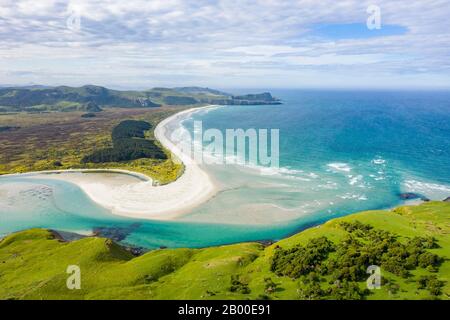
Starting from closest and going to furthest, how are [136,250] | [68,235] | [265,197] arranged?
[136,250] < [68,235] < [265,197]

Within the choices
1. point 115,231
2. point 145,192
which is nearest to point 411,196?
point 145,192

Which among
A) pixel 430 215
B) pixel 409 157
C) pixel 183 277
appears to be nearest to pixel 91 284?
pixel 183 277

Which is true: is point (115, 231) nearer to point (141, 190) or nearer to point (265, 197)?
point (141, 190)

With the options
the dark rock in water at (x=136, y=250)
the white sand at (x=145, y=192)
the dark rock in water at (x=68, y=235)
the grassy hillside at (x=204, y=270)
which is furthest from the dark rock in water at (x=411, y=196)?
the dark rock in water at (x=68, y=235)

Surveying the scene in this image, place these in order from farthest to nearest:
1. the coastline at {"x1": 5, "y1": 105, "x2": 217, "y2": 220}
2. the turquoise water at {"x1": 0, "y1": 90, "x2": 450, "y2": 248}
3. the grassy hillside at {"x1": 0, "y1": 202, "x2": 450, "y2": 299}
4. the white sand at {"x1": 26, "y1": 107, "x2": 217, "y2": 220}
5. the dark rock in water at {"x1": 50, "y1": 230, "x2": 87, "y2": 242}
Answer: the coastline at {"x1": 5, "y1": 105, "x2": 217, "y2": 220} → the white sand at {"x1": 26, "y1": 107, "x2": 217, "y2": 220} → the turquoise water at {"x1": 0, "y1": 90, "x2": 450, "y2": 248} → the dark rock in water at {"x1": 50, "y1": 230, "x2": 87, "y2": 242} → the grassy hillside at {"x1": 0, "y1": 202, "x2": 450, "y2": 299}

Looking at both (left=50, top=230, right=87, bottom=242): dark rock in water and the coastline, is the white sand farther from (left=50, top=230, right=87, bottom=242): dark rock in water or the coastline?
(left=50, top=230, right=87, bottom=242): dark rock in water

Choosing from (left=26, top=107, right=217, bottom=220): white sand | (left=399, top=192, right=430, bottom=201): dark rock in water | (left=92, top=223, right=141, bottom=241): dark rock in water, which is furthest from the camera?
(left=399, top=192, right=430, bottom=201): dark rock in water

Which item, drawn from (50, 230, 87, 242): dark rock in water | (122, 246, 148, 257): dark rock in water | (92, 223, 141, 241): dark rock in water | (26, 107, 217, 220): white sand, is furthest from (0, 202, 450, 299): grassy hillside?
(26, 107, 217, 220): white sand
